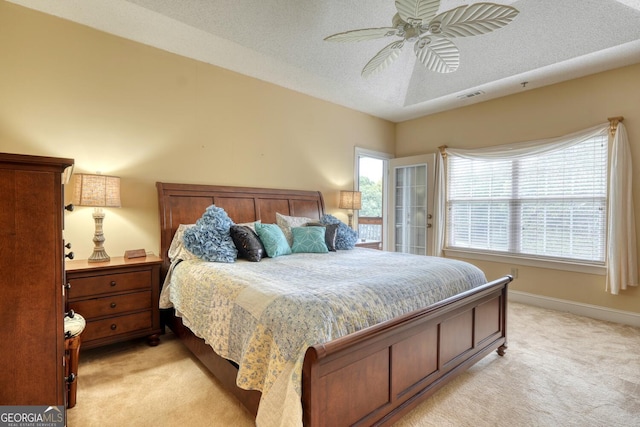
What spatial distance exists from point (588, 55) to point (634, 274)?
2.35 meters

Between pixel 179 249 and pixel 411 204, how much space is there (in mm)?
3829

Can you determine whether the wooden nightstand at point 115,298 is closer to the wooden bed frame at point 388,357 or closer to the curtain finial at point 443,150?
the wooden bed frame at point 388,357

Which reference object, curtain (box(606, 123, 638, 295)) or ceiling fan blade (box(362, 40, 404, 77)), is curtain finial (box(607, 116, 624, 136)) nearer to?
curtain (box(606, 123, 638, 295))

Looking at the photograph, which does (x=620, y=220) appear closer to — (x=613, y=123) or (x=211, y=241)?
(x=613, y=123)

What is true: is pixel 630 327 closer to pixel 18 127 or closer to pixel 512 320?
pixel 512 320

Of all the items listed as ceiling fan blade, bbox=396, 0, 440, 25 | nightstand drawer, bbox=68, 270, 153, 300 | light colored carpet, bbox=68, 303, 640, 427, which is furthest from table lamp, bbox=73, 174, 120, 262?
ceiling fan blade, bbox=396, 0, 440, 25

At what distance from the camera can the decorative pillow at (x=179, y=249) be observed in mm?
2684

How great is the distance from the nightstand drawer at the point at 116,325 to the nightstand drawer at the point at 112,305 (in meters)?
0.05

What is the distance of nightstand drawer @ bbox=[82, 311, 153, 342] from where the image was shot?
2.39 meters

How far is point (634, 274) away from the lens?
10.6 ft

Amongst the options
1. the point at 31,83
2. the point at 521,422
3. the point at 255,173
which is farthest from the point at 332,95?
the point at 521,422

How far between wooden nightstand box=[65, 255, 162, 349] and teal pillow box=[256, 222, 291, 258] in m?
0.94

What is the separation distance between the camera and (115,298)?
2.51 m

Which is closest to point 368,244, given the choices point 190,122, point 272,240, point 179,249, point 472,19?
point 272,240
